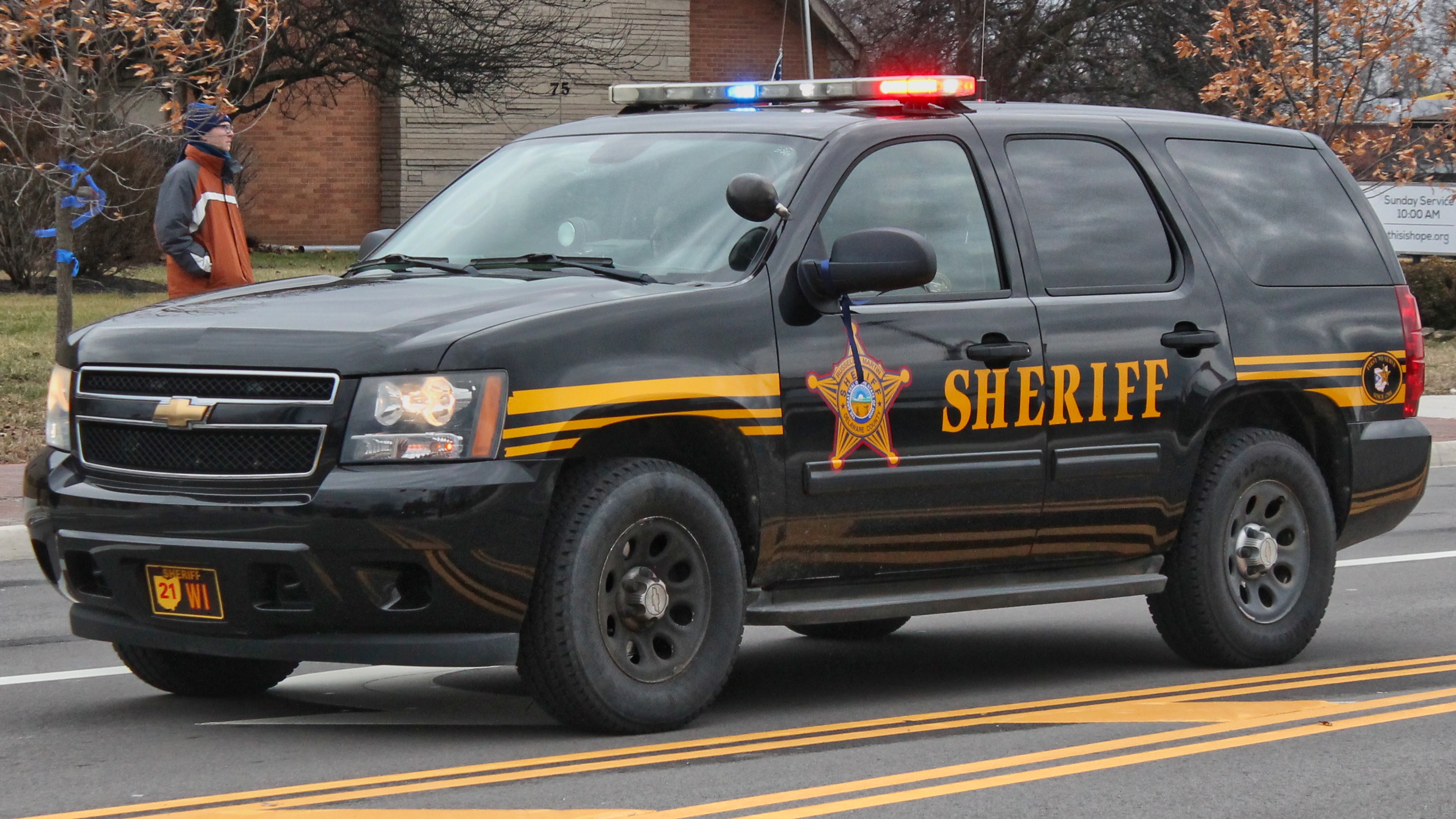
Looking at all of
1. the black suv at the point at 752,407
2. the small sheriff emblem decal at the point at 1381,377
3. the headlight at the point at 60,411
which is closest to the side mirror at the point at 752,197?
the black suv at the point at 752,407

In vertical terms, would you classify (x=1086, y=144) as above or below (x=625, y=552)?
above

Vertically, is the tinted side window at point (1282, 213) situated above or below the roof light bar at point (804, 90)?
below

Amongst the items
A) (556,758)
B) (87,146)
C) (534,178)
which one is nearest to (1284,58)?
(87,146)

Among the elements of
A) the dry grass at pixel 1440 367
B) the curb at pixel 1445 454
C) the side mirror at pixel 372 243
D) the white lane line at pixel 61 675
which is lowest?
the curb at pixel 1445 454

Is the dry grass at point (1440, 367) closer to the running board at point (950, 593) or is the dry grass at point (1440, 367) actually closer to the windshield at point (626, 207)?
the running board at point (950, 593)

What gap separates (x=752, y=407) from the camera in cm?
593

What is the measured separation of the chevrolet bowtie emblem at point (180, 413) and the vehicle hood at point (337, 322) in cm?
11

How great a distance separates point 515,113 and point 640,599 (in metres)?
30.2

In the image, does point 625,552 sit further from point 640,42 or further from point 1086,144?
point 640,42

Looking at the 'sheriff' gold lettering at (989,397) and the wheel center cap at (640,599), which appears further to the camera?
the 'sheriff' gold lettering at (989,397)

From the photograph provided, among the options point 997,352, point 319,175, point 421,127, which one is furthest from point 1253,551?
point 319,175

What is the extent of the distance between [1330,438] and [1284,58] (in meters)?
12.6

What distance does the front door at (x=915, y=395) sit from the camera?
6102mm

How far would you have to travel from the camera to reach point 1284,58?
63.7 feet
